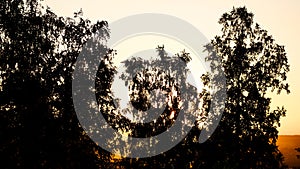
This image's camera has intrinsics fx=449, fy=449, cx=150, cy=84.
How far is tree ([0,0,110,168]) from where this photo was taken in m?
30.6

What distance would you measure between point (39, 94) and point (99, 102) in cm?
643

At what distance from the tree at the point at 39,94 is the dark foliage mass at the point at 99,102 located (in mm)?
70

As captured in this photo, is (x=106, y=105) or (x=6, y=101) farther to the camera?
(x=106, y=105)

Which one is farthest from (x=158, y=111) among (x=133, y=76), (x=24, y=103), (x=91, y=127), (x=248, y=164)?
(x=24, y=103)

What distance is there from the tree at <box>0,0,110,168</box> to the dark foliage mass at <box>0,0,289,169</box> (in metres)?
0.07

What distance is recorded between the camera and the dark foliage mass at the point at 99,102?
103 ft

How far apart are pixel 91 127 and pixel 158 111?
635 centimetres

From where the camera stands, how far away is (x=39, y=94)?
3278 cm

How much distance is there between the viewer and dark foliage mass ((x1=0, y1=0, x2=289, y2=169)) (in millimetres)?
31500

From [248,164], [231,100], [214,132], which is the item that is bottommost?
[248,164]

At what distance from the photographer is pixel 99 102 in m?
37.9

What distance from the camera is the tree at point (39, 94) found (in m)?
30.6

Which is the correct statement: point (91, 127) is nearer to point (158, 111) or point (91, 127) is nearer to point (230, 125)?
point (158, 111)

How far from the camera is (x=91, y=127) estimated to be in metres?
36.7
